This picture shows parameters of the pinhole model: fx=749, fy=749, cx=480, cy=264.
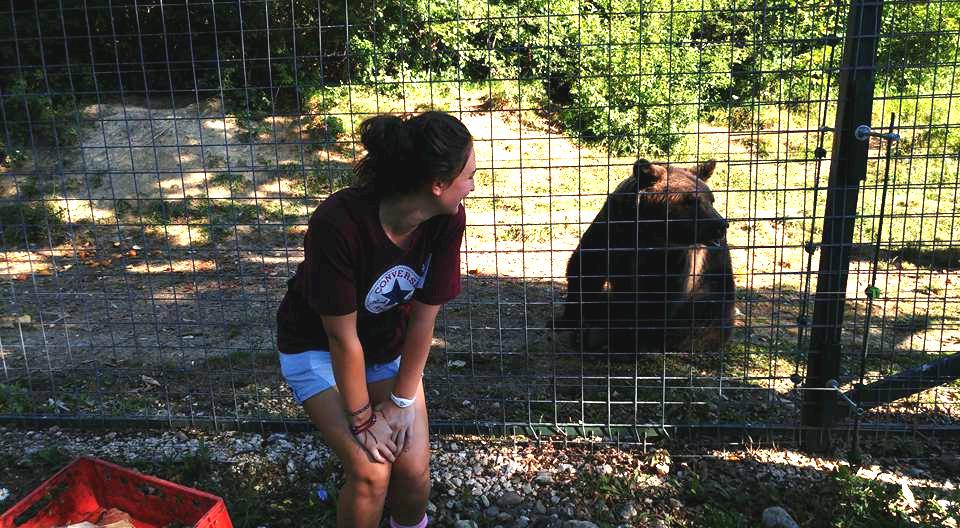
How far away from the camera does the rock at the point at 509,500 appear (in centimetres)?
390

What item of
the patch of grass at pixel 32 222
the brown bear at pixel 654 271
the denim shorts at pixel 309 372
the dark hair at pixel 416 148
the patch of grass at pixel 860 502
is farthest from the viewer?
the patch of grass at pixel 32 222

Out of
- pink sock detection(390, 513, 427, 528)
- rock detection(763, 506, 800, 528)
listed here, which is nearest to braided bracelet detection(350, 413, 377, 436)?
pink sock detection(390, 513, 427, 528)

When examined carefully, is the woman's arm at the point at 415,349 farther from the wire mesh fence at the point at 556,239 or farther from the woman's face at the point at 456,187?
the wire mesh fence at the point at 556,239

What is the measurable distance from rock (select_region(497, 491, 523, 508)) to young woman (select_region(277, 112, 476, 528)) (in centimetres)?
68

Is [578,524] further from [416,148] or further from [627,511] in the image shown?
[416,148]

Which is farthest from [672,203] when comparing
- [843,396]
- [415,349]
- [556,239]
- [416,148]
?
[556,239]

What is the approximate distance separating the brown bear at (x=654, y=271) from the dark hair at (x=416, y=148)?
9.26 feet

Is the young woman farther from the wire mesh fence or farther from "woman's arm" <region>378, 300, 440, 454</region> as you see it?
the wire mesh fence

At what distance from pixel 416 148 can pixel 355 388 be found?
955 millimetres

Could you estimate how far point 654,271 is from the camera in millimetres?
5840

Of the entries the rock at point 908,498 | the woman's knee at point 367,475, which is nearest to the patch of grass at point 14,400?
the woman's knee at point 367,475

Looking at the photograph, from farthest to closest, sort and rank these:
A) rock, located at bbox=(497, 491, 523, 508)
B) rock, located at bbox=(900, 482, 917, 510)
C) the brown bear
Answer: the brown bear < rock, located at bbox=(497, 491, 523, 508) < rock, located at bbox=(900, 482, 917, 510)

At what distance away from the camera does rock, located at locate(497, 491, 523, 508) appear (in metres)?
3.90

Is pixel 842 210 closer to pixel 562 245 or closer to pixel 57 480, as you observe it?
pixel 57 480
